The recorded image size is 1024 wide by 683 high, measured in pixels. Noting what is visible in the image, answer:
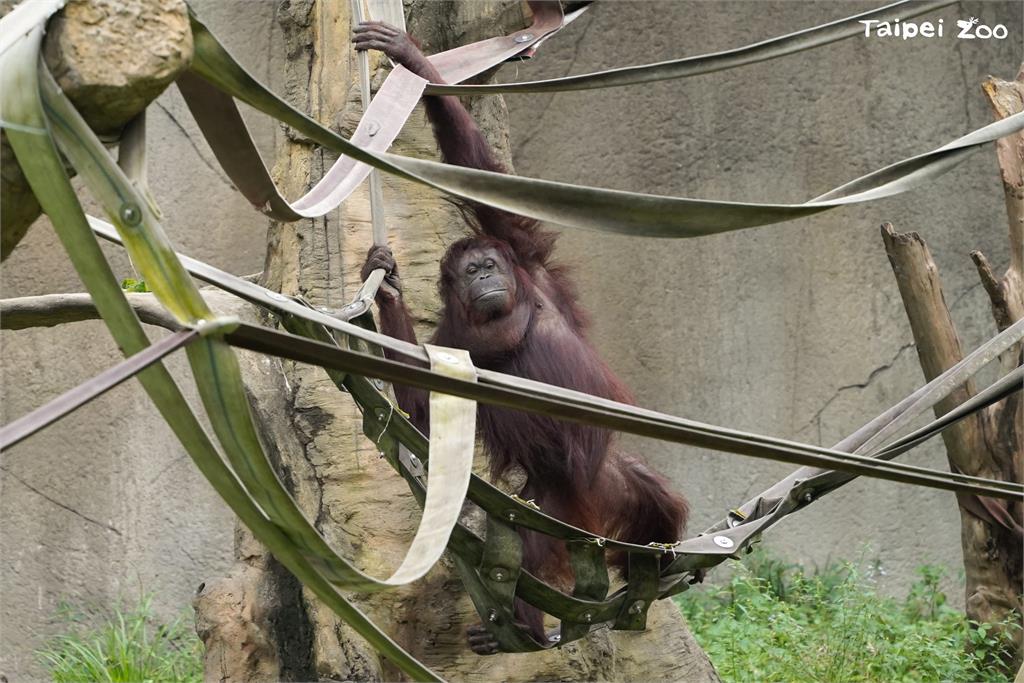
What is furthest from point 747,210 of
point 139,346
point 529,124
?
point 529,124

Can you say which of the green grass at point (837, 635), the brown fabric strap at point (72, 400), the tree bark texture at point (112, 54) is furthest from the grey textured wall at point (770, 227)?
the brown fabric strap at point (72, 400)

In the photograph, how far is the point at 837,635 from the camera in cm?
410

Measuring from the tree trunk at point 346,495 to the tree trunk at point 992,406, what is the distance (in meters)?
1.02

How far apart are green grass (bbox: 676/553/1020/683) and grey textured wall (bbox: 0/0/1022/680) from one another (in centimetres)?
65

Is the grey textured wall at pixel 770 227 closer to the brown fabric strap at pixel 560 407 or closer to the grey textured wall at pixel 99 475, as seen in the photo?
the grey textured wall at pixel 99 475

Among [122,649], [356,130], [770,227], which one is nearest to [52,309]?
[356,130]

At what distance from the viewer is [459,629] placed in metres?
3.45

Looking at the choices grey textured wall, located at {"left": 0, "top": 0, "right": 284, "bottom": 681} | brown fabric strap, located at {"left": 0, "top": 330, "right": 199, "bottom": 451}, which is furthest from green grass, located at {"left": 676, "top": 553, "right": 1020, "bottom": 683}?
brown fabric strap, located at {"left": 0, "top": 330, "right": 199, "bottom": 451}

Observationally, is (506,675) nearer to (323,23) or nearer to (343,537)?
(343,537)

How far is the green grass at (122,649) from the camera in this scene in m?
4.09

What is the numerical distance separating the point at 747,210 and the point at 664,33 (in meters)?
3.65

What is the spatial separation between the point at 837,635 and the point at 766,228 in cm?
203

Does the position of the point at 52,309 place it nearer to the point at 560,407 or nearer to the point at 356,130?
the point at 356,130

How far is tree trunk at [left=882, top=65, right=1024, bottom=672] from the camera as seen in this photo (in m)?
3.64
